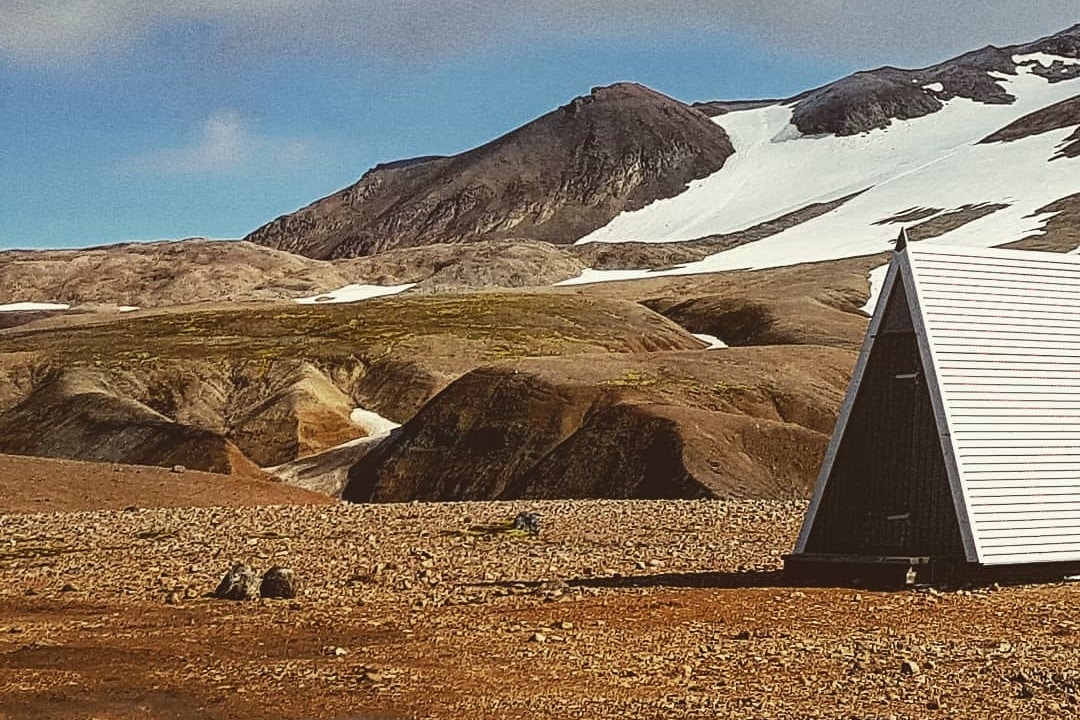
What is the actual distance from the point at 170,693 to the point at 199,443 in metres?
43.2

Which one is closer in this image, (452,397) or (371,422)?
(452,397)

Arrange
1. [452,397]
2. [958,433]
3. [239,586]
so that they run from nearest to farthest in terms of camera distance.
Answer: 1. [958,433]
2. [239,586]
3. [452,397]

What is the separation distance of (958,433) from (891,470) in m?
1.19

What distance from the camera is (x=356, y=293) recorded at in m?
178

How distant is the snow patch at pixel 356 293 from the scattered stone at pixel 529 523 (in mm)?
144251

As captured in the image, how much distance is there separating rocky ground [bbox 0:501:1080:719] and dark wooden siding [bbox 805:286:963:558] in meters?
0.89

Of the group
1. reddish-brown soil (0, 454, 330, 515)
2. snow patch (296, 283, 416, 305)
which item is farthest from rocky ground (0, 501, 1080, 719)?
snow patch (296, 283, 416, 305)

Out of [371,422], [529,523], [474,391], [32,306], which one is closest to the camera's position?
[529,523]

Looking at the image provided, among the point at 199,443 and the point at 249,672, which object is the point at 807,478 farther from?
the point at 249,672

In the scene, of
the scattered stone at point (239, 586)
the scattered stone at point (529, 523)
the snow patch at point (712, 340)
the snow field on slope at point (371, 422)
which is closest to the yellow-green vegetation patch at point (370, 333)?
the snow patch at point (712, 340)

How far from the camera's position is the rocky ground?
12633mm

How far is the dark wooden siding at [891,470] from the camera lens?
18453 millimetres

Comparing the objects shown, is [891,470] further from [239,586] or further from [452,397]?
[452,397]

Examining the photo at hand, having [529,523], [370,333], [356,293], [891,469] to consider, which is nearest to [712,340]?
[370,333]
